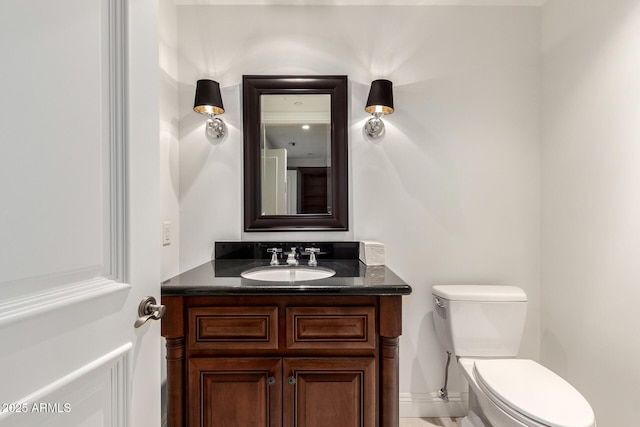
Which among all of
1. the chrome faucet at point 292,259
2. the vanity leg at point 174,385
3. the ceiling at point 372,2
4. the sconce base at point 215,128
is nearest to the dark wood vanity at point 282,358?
the vanity leg at point 174,385

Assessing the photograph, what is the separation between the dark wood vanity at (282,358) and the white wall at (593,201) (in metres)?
1.00

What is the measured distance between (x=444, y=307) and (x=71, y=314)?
1.51 meters

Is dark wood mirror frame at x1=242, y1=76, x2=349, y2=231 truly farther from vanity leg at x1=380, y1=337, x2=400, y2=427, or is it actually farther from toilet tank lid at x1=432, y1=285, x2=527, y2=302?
vanity leg at x1=380, y1=337, x2=400, y2=427

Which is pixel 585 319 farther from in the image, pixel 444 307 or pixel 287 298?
pixel 287 298

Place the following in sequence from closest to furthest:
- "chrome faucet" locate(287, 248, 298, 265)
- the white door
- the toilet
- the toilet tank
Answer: the white door, the toilet, the toilet tank, "chrome faucet" locate(287, 248, 298, 265)

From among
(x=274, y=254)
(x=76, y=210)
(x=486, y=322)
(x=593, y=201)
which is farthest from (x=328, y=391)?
(x=593, y=201)

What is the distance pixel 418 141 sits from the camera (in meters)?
1.73

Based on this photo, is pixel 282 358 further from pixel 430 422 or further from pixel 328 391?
pixel 430 422

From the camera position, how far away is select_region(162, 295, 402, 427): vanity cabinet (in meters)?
1.12

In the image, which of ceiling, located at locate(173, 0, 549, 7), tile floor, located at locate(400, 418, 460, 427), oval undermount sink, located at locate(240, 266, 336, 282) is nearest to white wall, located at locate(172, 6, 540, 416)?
ceiling, located at locate(173, 0, 549, 7)

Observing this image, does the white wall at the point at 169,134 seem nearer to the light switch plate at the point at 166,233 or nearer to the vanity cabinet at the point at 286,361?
the light switch plate at the point at 166,233

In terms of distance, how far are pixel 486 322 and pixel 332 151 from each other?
1193 mm

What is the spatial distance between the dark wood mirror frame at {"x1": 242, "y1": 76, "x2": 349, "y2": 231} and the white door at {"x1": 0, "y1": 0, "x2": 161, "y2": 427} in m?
0.96

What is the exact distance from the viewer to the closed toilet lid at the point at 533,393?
98 centimetres
